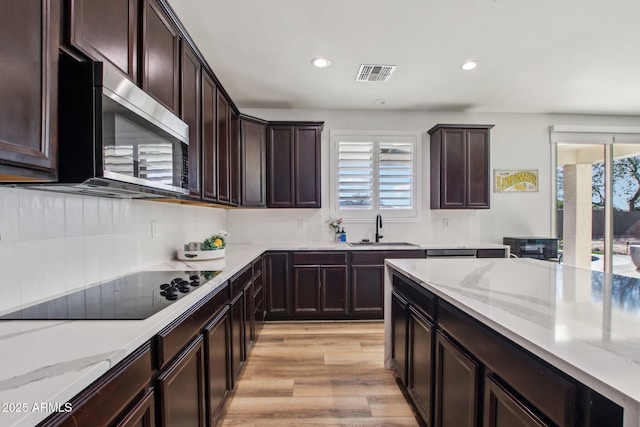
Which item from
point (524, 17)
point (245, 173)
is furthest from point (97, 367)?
point (524, 17)

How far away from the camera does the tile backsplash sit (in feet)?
3.84

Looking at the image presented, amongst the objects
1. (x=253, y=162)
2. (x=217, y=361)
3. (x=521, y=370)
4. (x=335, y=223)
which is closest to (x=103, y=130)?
(x=217, y=361)

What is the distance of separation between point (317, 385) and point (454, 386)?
1173 millimetres

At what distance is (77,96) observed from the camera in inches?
40.8

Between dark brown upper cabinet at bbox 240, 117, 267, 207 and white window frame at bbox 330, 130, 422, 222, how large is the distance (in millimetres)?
927

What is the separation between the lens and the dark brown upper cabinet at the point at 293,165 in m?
3.63

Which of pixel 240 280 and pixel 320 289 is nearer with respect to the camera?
pixel 240 280

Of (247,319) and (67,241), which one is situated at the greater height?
(67,241)

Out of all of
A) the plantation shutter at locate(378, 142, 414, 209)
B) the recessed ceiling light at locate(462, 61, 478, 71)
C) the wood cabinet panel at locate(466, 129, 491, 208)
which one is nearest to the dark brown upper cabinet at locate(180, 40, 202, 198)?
the recessed ceiling light at locate(462, 61, 478, 71)

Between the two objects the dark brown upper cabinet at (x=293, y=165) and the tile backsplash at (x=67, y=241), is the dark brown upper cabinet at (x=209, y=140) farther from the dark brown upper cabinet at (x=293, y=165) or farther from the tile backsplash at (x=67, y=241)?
the dark brown upper cabinet at (x=293, y=165)

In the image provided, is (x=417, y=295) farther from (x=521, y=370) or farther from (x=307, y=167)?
(x=307, y=167)

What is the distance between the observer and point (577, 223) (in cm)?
420

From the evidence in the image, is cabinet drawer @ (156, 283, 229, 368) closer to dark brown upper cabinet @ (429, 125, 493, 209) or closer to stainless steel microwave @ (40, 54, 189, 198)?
stainless steel microwave @ (40, 54, 189, 198)

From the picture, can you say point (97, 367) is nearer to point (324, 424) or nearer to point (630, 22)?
point (324, 424)
